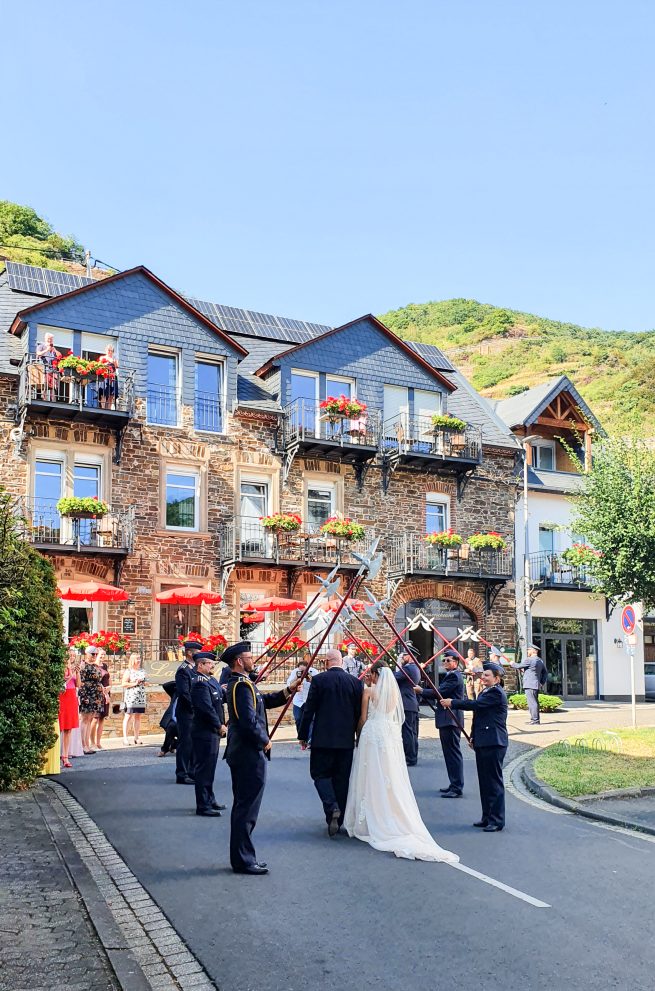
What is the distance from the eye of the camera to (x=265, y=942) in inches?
257

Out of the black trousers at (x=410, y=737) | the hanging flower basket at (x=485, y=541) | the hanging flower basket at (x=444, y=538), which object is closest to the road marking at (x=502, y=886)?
the black trousers at (x=410, y=737)

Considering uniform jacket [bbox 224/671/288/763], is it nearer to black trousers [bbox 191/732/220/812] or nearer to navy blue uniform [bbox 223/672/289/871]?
navy blue uniform [bbox 223/672/289/871]

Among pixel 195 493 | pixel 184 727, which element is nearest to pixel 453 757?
pixel 184 727

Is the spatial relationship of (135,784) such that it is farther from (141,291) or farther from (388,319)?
(388,319)

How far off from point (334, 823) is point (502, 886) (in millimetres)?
2488

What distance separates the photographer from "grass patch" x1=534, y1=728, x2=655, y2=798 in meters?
13.7

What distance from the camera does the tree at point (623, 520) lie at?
84.0 feet

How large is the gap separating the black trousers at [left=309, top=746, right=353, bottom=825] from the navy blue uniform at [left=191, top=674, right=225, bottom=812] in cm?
124

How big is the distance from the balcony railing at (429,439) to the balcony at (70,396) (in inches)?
324

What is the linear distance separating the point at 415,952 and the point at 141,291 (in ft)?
79.4

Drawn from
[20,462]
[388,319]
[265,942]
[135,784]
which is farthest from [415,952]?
[388,319]

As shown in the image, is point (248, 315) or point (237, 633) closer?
point (237, 633)

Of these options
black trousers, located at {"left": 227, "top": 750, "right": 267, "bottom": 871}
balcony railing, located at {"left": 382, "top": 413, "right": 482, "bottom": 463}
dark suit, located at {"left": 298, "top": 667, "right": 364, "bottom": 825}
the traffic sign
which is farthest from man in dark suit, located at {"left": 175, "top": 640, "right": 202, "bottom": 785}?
balcony railing, located at {"left": 382, "top": 413, "right": 482, "bottom": 463}

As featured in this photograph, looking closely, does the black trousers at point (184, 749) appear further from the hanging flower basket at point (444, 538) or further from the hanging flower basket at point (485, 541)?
the hanging flower basket at point (485, 541)
